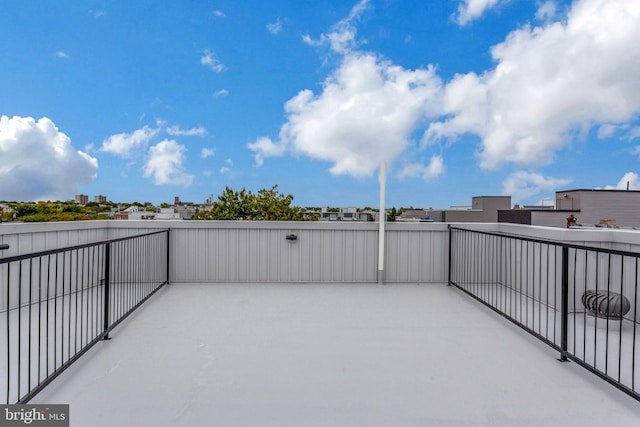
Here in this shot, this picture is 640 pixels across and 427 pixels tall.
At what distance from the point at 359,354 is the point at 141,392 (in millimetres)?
1392

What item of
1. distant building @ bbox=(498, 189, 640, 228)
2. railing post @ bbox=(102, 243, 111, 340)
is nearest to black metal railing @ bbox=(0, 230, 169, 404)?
railing post @ bbox=(102, 243, 111, 340)

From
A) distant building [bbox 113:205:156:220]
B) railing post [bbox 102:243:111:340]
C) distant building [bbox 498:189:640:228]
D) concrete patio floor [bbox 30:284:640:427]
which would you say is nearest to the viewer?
concrete patio floor [bbox 30:284:640:427]

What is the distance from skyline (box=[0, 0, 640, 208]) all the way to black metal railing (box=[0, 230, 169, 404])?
156 inches

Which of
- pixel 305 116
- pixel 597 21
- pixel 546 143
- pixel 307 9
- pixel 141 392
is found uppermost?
pixel 307 9

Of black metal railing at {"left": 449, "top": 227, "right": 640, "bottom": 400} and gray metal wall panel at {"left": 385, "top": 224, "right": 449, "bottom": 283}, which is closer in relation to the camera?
black metal railing at {"left": 449, "top": 227, "right": 640, "bottom": 400}

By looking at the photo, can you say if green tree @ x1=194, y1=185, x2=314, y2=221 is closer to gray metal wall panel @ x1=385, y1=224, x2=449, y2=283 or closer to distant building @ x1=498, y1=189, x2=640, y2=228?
distant building @ x1=498, y1=189, x2=640, y2=228

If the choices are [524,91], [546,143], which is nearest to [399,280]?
[524,91]

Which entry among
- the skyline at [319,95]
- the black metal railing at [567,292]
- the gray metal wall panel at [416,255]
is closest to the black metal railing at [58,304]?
the gray metal wall panel at [416,255]

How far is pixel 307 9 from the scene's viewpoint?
11.1 metres

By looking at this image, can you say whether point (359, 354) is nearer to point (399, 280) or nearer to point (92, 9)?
point (399, 280)

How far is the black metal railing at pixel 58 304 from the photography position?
1.98 metres

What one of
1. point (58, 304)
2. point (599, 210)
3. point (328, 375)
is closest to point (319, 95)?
point (599, 210)

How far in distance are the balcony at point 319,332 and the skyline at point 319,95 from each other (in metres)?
2.36

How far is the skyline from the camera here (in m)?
8.33
